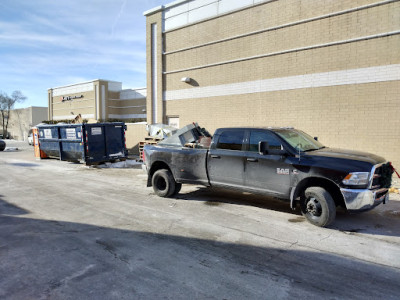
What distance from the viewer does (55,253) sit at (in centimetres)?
437

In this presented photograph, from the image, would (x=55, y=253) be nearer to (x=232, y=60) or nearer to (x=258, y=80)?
(x=258, y=80)

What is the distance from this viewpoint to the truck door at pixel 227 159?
661 centimetres

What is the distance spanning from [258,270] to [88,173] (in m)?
10.3

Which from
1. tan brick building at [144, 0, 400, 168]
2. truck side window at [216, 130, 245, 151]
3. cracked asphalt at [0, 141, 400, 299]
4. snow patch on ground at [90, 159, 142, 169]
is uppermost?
tan brick building at [144, 0, 400, 168]

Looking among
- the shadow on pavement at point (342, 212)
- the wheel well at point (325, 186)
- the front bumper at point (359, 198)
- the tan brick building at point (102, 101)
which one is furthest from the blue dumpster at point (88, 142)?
the tan brick building at point (102, 101)

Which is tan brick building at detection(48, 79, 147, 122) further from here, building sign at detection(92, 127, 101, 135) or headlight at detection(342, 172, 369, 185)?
headlight at detection(342, 172, 369, 185)

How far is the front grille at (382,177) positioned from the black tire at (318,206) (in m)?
0.82

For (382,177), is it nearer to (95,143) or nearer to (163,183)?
(163,183)

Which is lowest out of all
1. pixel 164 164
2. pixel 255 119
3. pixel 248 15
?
pixel 164 164

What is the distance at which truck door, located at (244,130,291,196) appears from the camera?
5.95 meters

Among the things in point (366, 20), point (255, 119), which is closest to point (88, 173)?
point (255, 119)

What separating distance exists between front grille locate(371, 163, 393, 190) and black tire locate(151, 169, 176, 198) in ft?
15.1

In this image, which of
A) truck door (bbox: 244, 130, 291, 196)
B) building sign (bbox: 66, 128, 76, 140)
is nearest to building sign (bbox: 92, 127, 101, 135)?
building sign (bbox: 66, 128, 76, 140)

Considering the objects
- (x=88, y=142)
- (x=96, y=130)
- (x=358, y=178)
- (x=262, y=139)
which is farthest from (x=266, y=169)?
(x=96, y=130)
